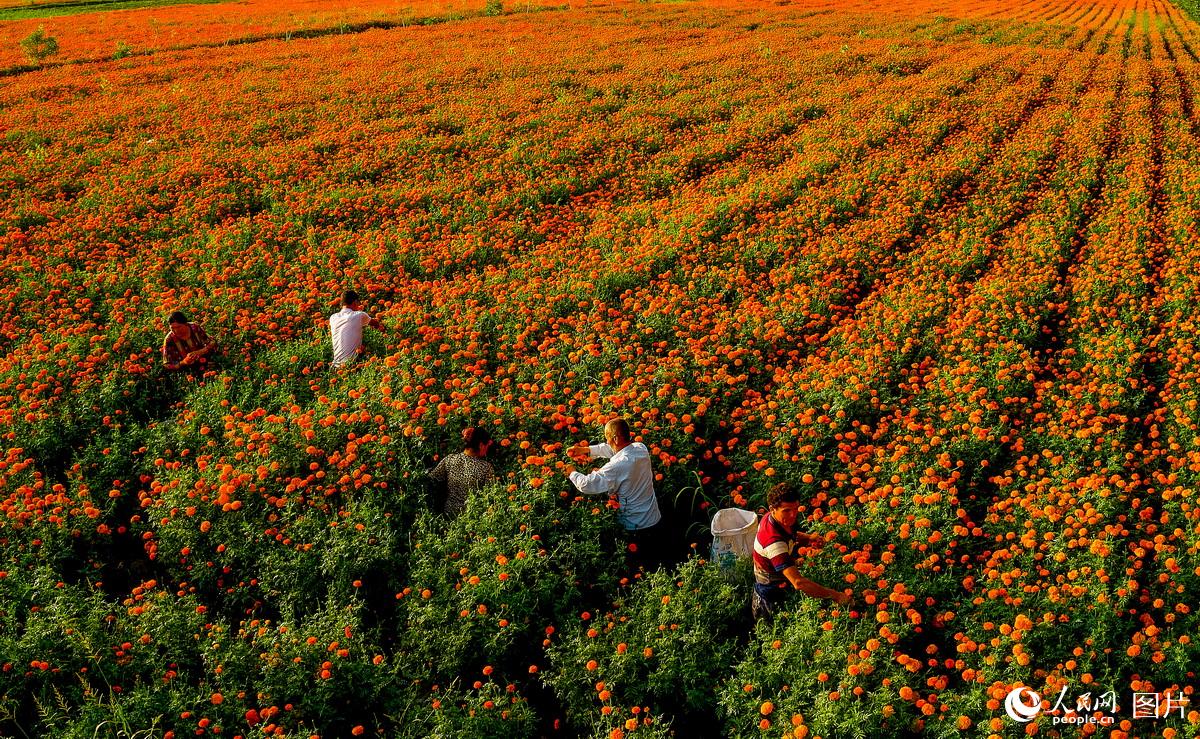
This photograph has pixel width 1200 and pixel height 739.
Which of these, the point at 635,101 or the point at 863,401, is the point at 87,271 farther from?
the point at 635,101

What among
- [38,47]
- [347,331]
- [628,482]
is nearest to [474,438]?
[628,482]

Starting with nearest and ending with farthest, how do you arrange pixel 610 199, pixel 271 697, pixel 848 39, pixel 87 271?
pixel 271 697, pixel 87 271, pixel 610 199, pixel 848 39

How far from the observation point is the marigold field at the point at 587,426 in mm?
4301

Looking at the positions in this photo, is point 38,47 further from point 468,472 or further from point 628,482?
point 628,482

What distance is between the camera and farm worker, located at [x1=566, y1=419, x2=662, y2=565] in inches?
215

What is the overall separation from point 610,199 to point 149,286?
7.53 metres

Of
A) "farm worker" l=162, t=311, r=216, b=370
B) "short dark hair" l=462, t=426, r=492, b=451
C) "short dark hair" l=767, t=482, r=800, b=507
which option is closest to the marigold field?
"farm worker" l=162, t=311, r=216, b=370

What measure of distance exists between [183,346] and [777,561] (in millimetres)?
6397

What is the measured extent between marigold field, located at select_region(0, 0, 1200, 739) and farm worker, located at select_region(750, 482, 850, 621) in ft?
0.60

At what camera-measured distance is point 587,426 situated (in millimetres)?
6652

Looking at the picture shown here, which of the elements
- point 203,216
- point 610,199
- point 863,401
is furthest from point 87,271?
point 863,401

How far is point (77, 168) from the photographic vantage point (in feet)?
47.0

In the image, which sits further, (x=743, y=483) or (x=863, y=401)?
(x=863, y=401)

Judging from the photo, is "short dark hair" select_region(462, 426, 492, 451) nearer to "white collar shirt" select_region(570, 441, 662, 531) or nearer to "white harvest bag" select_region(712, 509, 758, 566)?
"white collar shirt" select_region(570, 441, 662, 531)
